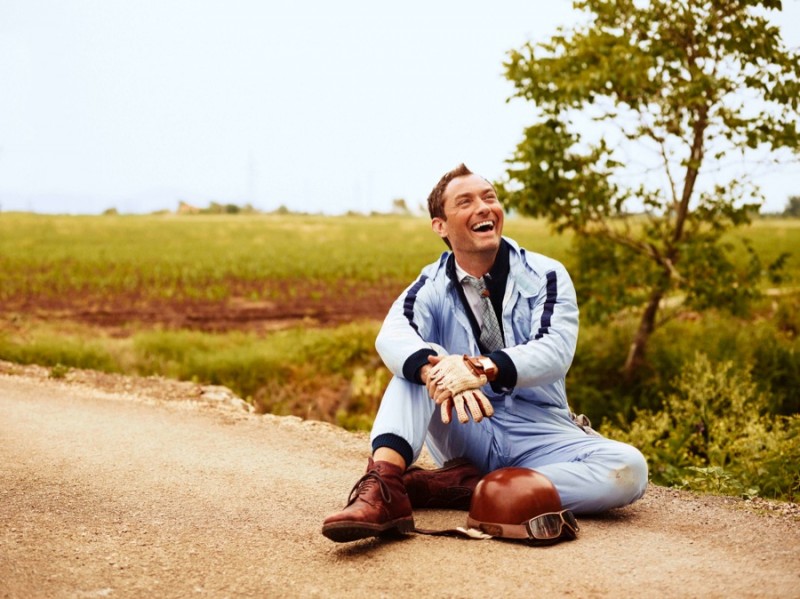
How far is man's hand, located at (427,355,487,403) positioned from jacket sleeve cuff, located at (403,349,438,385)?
0.10 m

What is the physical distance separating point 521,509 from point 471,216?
4.66ft

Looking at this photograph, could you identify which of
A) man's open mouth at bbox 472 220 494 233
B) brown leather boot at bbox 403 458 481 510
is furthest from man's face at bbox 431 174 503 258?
brown leather boot at bbox 403 458 481 510

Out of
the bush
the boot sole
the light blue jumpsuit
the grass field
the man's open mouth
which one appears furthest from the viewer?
the grass field

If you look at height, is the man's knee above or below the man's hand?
below

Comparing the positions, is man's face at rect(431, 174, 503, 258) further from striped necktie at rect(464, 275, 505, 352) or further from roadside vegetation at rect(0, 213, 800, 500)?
roadside vegetation at rect(0, 213, 800, 500)

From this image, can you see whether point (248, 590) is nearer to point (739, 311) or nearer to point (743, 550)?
point (743, 550)

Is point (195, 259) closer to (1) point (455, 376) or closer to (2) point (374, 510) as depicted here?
(1) point (455, 376)

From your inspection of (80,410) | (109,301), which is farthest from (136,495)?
(109,301)

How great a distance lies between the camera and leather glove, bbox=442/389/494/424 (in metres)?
3.59

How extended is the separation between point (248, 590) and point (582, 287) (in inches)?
316

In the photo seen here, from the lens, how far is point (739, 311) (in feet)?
33.4

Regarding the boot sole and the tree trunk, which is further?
the tree trunk

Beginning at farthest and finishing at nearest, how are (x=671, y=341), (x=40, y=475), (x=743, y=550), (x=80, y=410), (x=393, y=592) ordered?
(x=671, y=341) → (x=80, y=410) → (x=40, y=475) → (x=743, y=550) → (x=393, y=592)

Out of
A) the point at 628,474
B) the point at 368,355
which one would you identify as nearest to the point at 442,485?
the point at 628,474
